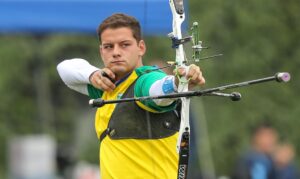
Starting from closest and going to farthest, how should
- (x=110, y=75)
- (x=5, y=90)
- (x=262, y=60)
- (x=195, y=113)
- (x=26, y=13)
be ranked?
(x=110, y=75) → (x=26, y=13) → (x=195, y=113) → (x=262, y=60) → (x=5, y=90)

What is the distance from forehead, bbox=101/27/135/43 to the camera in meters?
5.48

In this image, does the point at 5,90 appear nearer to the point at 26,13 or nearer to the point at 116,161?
the point at 26,13

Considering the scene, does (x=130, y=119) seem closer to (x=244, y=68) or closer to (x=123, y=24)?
(x=123, y=24)

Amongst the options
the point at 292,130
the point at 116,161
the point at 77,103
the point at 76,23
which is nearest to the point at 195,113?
the point at 76,23

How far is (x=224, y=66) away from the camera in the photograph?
522 inches

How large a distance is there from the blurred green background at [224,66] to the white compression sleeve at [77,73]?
13.0ft

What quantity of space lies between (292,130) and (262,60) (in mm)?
926

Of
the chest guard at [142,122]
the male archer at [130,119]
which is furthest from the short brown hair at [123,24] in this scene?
the chest guard at [142,122]

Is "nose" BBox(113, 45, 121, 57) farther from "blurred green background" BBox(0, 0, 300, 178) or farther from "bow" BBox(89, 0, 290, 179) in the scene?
"blurred green background" BBox(0, 0, 300, 178)

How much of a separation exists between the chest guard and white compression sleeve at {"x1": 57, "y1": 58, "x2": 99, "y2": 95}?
1.32 ft

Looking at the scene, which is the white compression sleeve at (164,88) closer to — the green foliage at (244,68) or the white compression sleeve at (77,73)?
the white compression sleeve at (77,73)

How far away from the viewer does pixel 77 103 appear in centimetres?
1669

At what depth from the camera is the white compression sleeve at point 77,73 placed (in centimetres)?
581

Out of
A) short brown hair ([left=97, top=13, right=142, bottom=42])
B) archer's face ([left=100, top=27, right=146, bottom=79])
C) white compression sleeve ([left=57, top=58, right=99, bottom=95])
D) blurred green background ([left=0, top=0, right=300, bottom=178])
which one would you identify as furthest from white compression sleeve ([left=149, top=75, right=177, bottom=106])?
blurred green background ([left=0, top=0, right=300, bottom=178])
